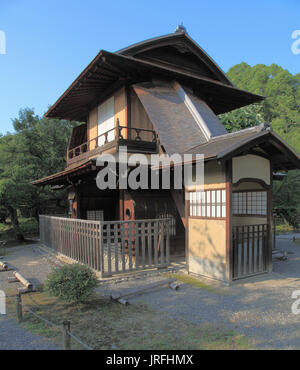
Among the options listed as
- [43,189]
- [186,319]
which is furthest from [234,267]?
[43,189]

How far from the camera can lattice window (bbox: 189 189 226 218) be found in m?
7.14

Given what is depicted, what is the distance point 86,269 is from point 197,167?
4.12 m

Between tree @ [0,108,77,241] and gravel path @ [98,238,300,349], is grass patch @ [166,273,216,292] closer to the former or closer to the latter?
gravel path @ [98,238,300,349]

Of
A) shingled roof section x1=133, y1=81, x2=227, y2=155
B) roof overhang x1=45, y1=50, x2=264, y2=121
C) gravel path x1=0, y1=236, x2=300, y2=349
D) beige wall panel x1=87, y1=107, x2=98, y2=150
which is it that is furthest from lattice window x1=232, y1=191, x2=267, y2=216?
beige wall panel x1=87, y1=107, x2=98, y2=150

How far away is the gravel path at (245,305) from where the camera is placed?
437 cm

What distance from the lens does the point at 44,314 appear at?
208 inches

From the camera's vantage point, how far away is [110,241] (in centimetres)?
738

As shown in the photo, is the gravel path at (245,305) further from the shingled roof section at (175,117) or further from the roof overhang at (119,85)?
the roof overhang at (119,85)

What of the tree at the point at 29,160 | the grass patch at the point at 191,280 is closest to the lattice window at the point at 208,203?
the grass patch at the point at 191,280

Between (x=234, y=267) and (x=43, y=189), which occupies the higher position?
(x=43, y=189)

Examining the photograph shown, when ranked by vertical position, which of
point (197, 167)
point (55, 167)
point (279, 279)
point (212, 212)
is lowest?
point (279, 279)

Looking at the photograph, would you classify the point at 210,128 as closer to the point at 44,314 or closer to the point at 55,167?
the point at 44,314
